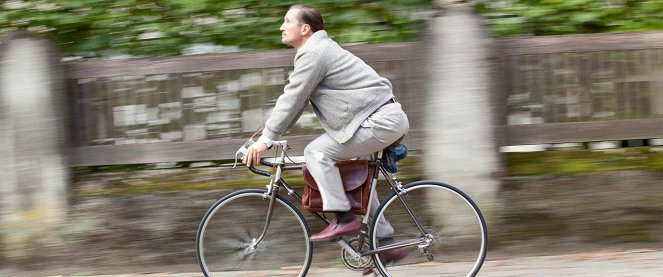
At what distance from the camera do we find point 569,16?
728 centimetres

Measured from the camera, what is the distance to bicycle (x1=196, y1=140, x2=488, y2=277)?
19.4ft

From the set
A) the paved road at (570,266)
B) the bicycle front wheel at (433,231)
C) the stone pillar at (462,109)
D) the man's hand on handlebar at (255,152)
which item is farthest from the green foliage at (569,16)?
the man's hand on handlebar at (255,152)

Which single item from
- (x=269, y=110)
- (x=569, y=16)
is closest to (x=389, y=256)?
(x=269, y=110)

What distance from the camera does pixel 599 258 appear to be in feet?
22.0

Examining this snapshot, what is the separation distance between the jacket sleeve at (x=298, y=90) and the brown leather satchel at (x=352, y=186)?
0.35m

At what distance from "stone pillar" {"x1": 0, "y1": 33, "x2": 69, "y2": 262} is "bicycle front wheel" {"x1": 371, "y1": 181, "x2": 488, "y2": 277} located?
250 cm

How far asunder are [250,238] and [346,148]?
917 millimetres

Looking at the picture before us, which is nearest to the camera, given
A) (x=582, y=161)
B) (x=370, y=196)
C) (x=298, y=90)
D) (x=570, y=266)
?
(x=298, y=90)

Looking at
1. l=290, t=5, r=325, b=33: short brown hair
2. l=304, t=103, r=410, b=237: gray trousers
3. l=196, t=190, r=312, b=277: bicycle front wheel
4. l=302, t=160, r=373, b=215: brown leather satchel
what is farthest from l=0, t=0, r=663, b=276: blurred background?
l=290, t=5, r=325, b=33: short brown hair

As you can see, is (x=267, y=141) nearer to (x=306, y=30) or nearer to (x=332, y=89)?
Result: (x=332, y=89)

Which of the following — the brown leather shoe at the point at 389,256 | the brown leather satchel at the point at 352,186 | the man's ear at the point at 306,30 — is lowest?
the brown leather shoe at the point at 389,256

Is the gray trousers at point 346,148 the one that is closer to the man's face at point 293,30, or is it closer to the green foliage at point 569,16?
the man's face at point 293,30

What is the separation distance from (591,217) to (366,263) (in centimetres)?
177

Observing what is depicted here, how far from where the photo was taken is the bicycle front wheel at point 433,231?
5.90 metres
